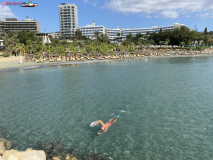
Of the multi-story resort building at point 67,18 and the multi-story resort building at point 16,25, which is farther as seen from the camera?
the multi-story resort building at point 67,18

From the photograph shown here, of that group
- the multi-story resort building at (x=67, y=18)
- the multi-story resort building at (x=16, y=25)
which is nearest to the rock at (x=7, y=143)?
the multi-story resort building at (x=16, y=25)

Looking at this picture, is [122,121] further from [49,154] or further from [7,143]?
[7,143]

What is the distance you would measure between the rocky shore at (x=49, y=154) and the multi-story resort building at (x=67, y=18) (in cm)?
14363

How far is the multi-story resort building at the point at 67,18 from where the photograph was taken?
470 ft

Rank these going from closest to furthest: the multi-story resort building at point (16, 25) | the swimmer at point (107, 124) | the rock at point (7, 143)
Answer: the rock at point (7, 143) → the swimmer at point (107, 124) → the multi-story resort building at point (16, 25)

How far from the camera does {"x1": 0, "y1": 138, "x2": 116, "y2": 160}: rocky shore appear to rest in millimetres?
6489

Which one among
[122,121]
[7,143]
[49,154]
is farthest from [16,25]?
[49,154]

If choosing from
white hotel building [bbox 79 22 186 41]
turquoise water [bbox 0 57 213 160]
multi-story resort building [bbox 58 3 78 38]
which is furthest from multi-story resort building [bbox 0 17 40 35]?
turquoise water [bbox 0 57 213 160]

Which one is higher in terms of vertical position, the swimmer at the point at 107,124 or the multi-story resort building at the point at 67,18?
the multi-story resort building at the point at 67,18

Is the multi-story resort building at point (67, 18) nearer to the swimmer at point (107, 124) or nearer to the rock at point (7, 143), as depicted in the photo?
the swimmer at point (107, 124)

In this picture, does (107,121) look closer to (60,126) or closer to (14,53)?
(60,126)

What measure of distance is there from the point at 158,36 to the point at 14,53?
9269 centimetres

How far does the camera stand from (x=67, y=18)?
474 ft

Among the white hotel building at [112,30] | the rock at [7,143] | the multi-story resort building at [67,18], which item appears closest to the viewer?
the rock at [7,143]
